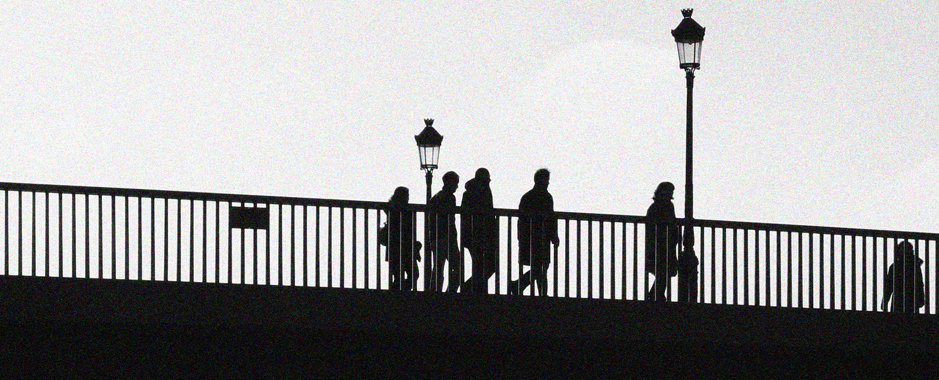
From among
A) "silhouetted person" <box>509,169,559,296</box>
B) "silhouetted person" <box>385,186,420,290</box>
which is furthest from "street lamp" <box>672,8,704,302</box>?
"silhouetted person" <box>385,186,420,290</box>

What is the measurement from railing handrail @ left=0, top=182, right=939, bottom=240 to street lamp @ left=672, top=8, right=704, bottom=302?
45 cm

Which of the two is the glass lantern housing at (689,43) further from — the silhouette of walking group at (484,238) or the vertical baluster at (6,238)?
the vertical baluster at (6,238)

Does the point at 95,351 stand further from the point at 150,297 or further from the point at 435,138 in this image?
the point at 435,138

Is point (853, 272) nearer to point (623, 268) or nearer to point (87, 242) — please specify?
point (623, 268)

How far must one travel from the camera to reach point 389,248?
67.7 feet

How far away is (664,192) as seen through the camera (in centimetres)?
2183

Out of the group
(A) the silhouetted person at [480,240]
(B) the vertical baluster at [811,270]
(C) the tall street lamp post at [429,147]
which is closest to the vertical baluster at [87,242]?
(A) the silhouetted person at [480,240]

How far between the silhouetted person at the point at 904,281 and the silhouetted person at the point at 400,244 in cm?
572

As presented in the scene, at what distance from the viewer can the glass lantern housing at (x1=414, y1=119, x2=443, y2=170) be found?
35.1 m

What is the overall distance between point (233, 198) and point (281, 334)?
4.97 ft

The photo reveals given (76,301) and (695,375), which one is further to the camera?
(695,375)

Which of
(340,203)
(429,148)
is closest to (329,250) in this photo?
(340,203)

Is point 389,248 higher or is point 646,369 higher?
point 389,248

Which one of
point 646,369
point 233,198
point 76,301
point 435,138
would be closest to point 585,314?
point 646,369
